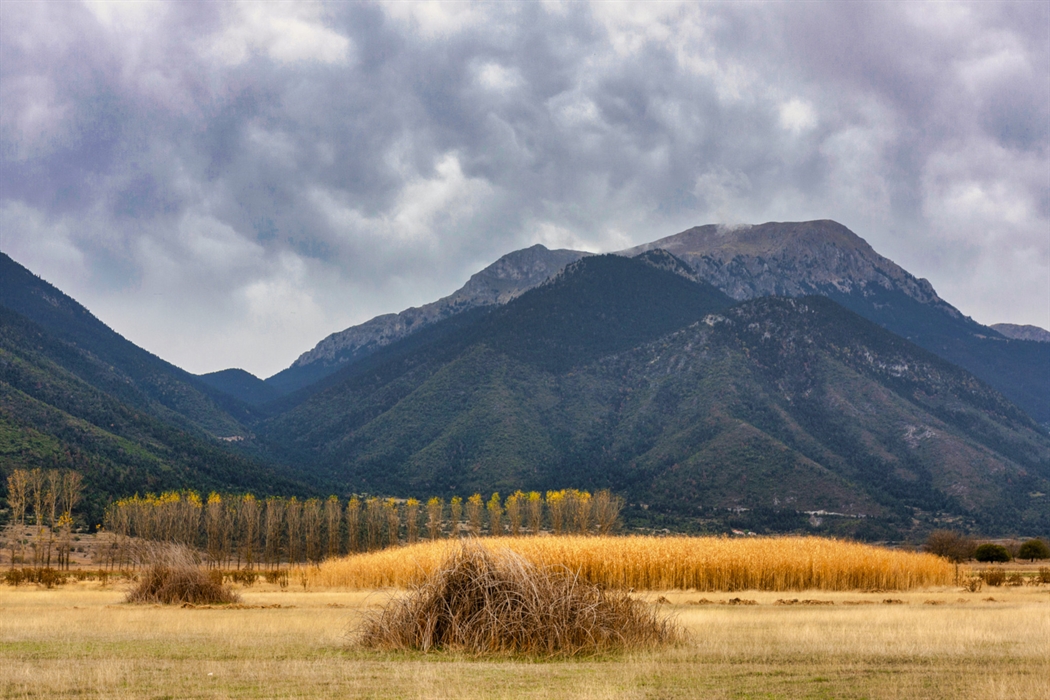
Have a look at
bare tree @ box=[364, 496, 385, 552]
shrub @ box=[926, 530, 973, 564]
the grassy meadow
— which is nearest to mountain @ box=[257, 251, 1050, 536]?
bare tree @ box=[364, 496, 385, 552]

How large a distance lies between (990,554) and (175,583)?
61990mm

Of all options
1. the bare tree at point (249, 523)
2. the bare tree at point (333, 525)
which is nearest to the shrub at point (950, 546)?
the bare tree at point (333, 525)

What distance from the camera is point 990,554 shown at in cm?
6750

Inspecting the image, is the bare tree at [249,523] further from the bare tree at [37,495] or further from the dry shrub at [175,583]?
the dry shrub at [175,583]

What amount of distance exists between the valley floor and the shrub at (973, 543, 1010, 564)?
4815 centimetres

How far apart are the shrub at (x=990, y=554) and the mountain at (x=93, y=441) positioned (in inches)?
3789

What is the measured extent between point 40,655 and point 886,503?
469 feet

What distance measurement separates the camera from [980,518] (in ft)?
446

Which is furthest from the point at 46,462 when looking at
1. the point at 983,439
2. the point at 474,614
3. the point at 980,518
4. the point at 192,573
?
the point at 983,439

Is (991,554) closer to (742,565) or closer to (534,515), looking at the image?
(742,565)

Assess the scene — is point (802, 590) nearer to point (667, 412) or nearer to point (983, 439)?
point (667, 412)

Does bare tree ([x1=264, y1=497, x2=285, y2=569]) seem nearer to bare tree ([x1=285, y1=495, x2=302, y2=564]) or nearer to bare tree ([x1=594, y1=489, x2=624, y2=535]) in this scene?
bare tree ([x1=285, y1=495, x2=302, y2=564])

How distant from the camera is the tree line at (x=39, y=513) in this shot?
76.2 m

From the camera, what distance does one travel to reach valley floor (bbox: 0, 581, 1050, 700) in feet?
40.8
